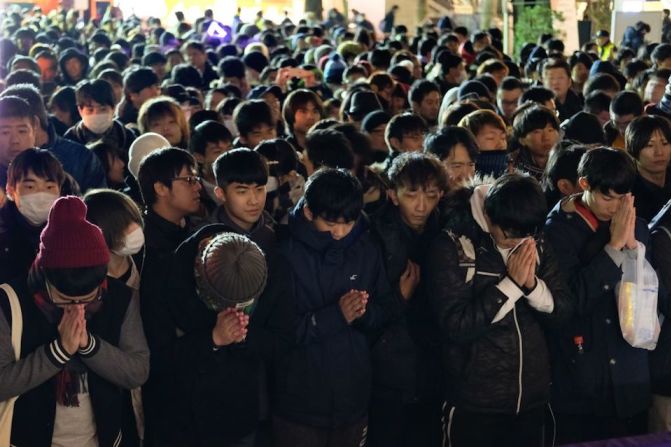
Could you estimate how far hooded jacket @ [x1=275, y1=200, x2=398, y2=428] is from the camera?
390cm

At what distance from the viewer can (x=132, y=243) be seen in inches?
150

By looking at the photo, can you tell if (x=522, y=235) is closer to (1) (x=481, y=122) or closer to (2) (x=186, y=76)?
(1) (x=481, y=122)

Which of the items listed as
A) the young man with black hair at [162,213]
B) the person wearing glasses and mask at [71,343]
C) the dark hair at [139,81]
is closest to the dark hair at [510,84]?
the dark hair at [139,81]

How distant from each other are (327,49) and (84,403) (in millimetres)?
10575

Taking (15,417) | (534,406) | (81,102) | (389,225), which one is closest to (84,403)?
(15,417)

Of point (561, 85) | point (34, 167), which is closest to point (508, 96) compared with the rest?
point (561, 85)

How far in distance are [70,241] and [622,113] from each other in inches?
186

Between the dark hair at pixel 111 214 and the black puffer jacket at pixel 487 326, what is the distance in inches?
49.5

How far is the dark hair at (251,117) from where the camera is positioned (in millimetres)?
6320

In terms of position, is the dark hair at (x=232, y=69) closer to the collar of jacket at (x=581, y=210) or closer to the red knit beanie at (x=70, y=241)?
the collar of jacket at (x=581, y=210)

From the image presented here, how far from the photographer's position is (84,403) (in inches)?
137

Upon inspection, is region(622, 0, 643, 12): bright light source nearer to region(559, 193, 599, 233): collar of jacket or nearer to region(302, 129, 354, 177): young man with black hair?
region(302, 129, 354, 177): young man with black hair

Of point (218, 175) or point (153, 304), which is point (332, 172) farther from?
point (153, 304)

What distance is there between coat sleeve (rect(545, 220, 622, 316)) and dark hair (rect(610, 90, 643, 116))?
2948 mm
